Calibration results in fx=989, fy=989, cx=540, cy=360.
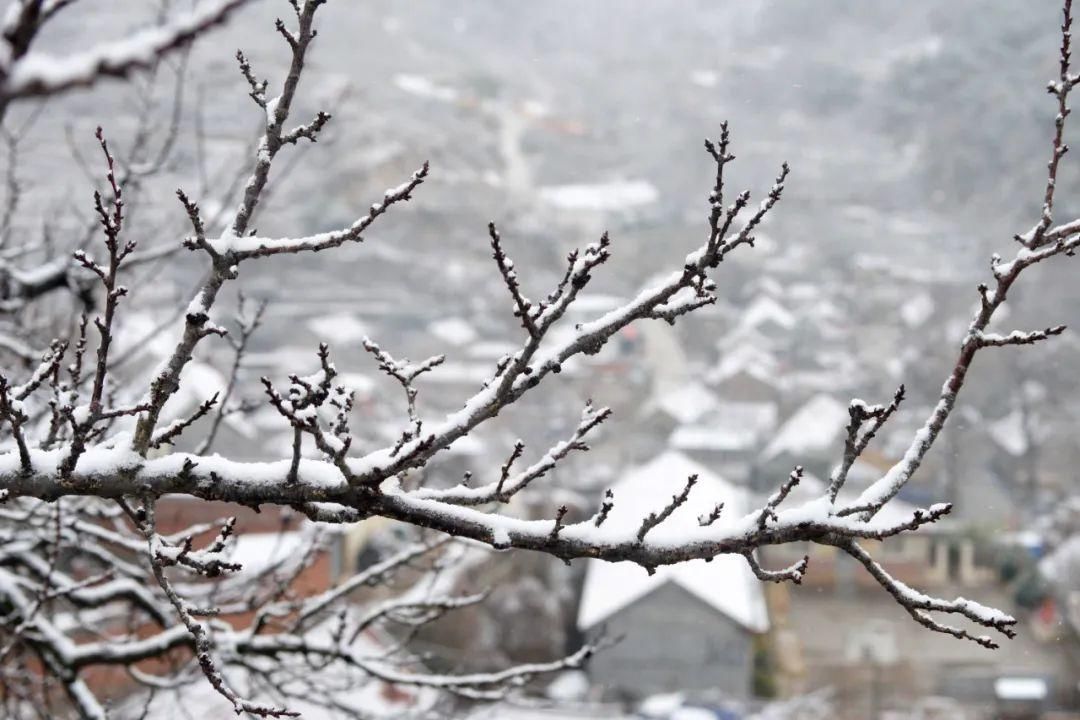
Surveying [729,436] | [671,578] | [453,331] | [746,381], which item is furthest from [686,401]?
[671,578]

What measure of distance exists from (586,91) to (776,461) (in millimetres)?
27265

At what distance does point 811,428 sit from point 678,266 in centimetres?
1572

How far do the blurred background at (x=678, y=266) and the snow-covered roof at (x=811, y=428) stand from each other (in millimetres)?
89

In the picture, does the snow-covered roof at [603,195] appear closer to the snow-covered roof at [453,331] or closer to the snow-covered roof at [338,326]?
the snow-covered roof at [453,331]

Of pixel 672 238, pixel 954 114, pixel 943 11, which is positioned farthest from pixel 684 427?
pixel 943 11

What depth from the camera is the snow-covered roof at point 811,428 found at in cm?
1780

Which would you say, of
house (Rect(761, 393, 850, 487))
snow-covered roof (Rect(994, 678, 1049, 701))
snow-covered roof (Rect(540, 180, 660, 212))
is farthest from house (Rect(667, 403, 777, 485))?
snow-covered roof (Rect(540, 180, 660, 212))

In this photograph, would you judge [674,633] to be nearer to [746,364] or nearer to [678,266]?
[678,266]

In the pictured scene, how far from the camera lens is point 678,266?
11.9ft

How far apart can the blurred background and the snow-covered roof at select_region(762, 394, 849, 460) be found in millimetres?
89

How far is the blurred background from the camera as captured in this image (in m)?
10.8

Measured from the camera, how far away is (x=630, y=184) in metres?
31.2

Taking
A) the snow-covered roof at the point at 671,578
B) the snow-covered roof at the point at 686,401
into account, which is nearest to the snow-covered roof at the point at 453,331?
the snow-covered roof at the point at 686,401

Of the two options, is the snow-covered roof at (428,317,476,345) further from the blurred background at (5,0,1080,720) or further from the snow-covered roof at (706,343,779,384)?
the snow-covered roof at (706,343,779,384)
